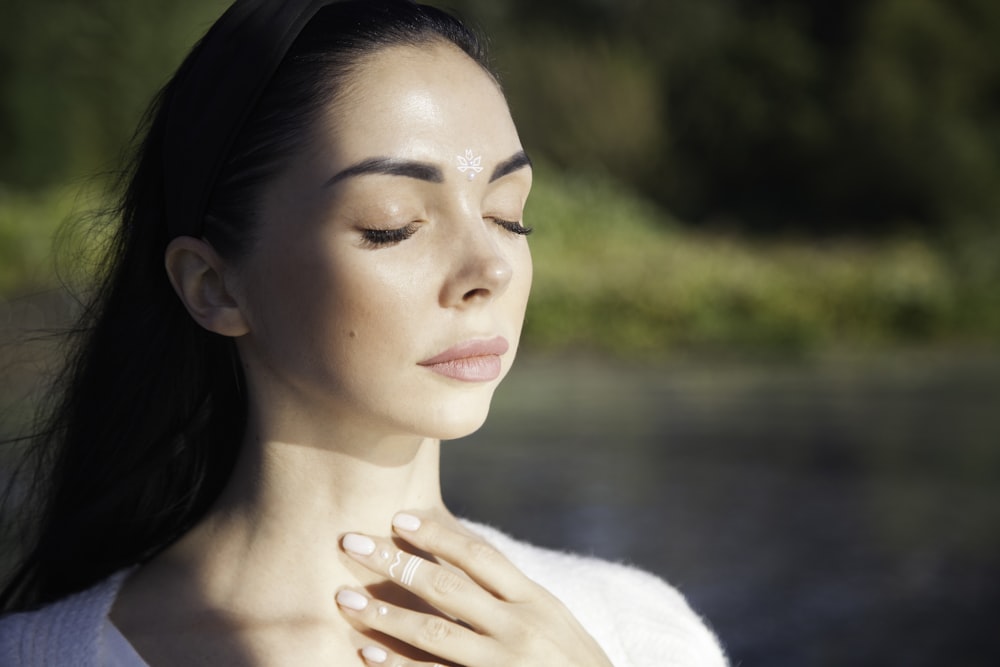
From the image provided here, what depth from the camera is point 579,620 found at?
174 centimetres

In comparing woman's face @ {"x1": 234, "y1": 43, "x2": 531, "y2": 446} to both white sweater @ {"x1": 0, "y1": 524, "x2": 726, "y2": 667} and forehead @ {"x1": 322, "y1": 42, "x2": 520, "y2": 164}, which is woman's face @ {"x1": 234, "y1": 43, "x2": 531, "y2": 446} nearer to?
forehead @ {"x1": 322, "y1": 42, "x2": 520, "y2": 164}

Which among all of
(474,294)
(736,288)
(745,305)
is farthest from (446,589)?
(736,288)

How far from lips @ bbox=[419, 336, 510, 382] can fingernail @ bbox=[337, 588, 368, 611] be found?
0.32m

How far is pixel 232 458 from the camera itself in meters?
1.77

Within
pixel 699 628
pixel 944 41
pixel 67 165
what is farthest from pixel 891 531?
pixel 944 41

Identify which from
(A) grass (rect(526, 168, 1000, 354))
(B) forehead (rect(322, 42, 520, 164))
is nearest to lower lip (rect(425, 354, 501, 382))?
(B) forehead (rect(322, 42, 520, 164))

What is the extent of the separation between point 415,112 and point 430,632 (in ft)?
2.07

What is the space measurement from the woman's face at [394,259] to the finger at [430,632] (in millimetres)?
222

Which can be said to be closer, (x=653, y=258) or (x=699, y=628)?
(x=699, y=628)

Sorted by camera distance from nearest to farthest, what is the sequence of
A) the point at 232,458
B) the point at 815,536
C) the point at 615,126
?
1. the point at 232,458
2. the point at 815,536
3. the point at 615,126

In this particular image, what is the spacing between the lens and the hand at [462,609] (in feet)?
4.72

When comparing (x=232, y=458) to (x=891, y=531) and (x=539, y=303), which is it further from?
(x=539, y=303)

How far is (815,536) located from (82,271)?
3.93m

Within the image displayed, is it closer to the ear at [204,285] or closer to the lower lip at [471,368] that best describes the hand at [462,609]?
the lower lip at [471,368]
